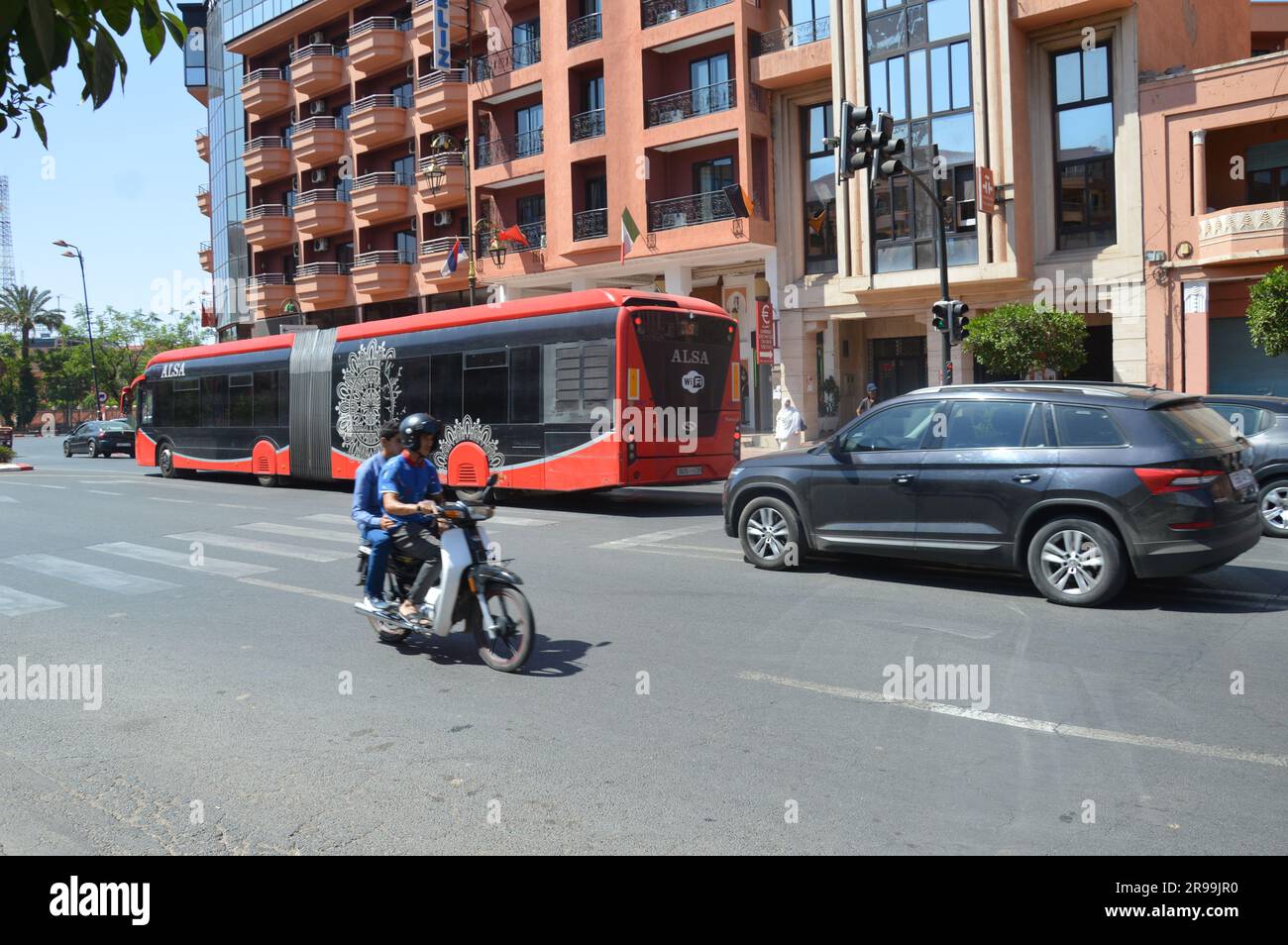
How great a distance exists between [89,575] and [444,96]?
1152 inches

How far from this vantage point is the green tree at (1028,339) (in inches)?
867

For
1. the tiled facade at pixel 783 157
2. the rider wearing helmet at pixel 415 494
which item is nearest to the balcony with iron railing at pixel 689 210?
the tiled facade at pixel 783 157

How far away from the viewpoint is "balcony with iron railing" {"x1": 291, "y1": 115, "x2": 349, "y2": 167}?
139 ft

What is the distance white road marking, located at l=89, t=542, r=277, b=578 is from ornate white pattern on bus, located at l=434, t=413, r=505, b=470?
202 inches

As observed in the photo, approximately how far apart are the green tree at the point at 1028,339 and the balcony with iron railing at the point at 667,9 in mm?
12880

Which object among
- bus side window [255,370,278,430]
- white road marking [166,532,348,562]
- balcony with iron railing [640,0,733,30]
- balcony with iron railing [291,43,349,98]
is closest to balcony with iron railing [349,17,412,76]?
balcony with iron railing [291,43,349,98]

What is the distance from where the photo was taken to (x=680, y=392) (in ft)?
51.4

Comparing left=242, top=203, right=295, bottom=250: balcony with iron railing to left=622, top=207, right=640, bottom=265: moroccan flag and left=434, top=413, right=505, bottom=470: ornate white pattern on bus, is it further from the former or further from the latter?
left=434, top=413, right=505, bottom=470: ornate white pattern on bus

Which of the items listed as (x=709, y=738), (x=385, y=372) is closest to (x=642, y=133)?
(x=385, y=372)

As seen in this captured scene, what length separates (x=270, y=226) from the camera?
45.7 m

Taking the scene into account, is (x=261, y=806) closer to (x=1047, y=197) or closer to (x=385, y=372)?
(x=385, y=372)

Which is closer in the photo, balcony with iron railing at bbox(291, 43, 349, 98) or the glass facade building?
balcony with iron railing at bbox(291, 43, 349, 98)

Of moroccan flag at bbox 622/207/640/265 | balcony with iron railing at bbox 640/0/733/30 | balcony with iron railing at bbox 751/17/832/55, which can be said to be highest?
balcony with iron railing at bbox 640/0/733/30
